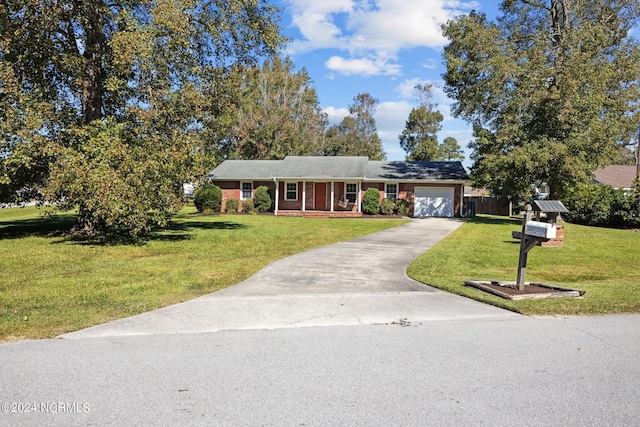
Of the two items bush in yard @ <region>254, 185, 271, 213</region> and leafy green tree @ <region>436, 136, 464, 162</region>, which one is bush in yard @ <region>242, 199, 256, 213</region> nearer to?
bush in yard @ <region>254, 185, 271, 213</region>

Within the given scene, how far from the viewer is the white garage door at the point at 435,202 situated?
29156 mm

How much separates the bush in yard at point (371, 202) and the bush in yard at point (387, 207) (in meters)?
0.31

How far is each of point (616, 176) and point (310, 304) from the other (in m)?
45.4

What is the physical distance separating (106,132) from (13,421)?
37.1 ft

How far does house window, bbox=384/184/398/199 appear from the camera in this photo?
1169 inches

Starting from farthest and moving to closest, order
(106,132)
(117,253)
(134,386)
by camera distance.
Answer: (106,132), (117,253), (134,386)

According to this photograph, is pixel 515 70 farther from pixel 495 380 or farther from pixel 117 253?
pixel 495 380

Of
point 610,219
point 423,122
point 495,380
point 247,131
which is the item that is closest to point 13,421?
point 495,380

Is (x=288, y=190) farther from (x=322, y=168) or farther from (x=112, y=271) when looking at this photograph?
(x=112, y=271)

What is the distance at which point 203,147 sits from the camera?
1531 centimetres

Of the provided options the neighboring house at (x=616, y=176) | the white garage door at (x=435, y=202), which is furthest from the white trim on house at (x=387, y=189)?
the neighboring house at (x=616, y=176)

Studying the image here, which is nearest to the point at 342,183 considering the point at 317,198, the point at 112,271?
the point at 317,198

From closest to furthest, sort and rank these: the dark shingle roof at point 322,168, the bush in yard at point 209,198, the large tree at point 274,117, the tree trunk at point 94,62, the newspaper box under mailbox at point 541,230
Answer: the newspaper box under mailbox at point 541,230 → the tree trunk at point 94,62 → the bush in yard at point 209,198 → the dark shingle roof at point 322,168 → the large tree at point 274,117

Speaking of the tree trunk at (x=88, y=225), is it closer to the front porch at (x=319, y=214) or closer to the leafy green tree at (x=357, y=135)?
the front porch at (x=319, y=214)
